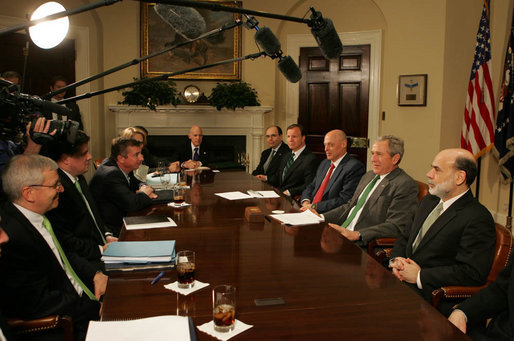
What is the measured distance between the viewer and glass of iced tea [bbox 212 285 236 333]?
1367 millimetres

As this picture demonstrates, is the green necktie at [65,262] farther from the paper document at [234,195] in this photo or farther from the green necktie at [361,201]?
the green necktie at [361,201]

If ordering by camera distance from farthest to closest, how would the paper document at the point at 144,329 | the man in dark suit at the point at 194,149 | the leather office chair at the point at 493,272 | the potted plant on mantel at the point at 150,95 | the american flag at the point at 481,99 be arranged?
the potted plant on mantel at the point at 150,95
the man in dark suit at the point at 194,149
the american flag at the point at 481,99
the leather office chair at the point at 493,272
the paper document at the point at 144,329

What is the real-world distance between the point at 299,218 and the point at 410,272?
2.45ft

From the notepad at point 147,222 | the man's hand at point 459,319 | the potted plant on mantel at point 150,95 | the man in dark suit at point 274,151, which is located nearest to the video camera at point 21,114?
the notepad at point 147,222

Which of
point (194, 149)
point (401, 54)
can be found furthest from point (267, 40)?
point (401, 54)

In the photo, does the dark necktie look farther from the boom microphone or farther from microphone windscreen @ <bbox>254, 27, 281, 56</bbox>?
the boom microphone

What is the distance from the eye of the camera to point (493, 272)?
2.19 m

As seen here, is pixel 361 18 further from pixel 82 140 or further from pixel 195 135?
pixel 82 140

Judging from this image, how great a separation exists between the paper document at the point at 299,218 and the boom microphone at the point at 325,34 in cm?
101

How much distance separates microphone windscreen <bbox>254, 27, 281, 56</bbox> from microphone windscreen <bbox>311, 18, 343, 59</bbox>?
1.10ft

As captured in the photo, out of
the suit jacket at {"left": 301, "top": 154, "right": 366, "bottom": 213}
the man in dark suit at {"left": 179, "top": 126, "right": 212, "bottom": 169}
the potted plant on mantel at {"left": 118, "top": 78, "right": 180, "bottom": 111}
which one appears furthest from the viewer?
the potted plant on mantel at {"left": 118, "top": 78, "right": 180, "bottom": 111}

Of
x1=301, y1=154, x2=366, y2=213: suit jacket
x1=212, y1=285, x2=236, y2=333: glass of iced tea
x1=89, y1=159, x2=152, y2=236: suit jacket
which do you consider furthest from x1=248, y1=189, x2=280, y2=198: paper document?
x1=212, y1=285, x2=236, y2=333: glass of iced tea

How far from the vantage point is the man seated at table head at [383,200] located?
10.0 ft

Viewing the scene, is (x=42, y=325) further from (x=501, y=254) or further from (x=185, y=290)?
(x=501, y=254)
